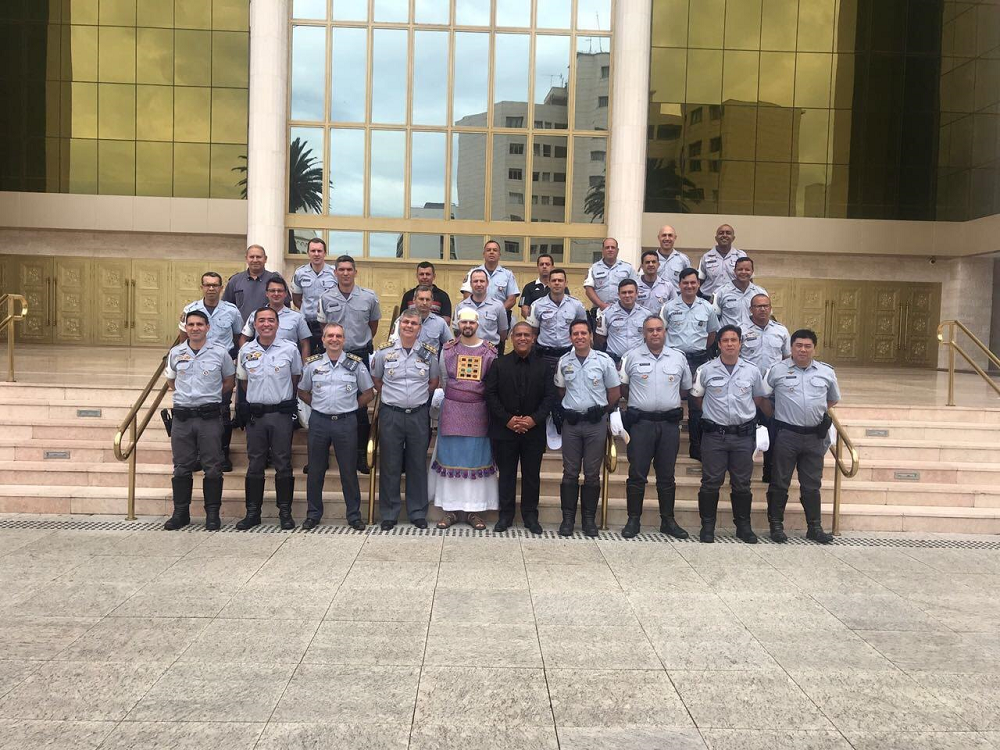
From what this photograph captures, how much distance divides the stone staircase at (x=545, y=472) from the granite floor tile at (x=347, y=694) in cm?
376

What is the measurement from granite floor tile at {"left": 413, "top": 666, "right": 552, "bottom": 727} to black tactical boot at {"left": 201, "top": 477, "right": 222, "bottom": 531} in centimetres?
378

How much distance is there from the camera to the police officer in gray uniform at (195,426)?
7.33m

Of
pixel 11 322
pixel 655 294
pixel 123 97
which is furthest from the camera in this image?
pixel 123 97

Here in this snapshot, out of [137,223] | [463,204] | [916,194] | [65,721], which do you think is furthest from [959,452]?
[137,223]

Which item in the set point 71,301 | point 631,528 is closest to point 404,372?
point 631,528

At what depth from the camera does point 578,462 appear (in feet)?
24.8

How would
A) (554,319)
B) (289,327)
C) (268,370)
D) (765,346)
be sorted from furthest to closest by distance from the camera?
(554,319) → (765,346) → (289,327) → (268,370)

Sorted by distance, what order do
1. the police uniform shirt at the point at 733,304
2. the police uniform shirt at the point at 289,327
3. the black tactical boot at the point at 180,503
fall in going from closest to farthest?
the black tactical boot at the point at 180,503
the police uniform shirt at the point at 289,327
the police uniform shirt at the point at 733,304

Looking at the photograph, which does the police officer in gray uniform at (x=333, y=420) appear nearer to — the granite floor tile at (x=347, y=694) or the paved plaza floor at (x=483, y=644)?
the paved plaza floor at (x=483, y=644)

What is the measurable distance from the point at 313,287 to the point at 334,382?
6.16 ft

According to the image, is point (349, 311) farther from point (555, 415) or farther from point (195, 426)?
point (555, 415)

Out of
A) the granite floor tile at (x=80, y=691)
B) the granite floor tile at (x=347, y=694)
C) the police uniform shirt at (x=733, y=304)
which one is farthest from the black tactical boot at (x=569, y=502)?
the granite floor tile at (x=80, y=691)

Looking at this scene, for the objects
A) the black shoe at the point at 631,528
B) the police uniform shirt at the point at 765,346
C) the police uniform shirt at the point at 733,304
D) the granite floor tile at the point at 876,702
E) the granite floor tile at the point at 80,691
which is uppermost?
the police uniform shirt at the point at 733,304

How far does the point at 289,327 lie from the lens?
26.4 ft
